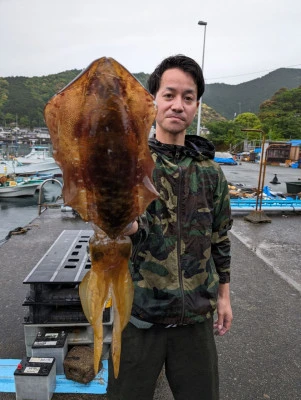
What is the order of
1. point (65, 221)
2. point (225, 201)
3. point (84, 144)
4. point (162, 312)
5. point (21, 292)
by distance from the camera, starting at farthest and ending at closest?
point (65, 221)
point (21, 292)
point (225, 201)
point (162, 312)
point (84, 144)

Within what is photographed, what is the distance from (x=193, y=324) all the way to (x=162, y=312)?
25 cm

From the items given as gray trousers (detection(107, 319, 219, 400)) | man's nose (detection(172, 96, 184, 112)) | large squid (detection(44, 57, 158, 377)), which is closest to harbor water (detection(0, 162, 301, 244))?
gray trousers (detection(107, 319, 219, 400))

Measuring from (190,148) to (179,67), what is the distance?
21.2 inches

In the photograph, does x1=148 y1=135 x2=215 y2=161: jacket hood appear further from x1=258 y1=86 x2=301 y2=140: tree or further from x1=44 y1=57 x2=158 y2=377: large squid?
x1=258 y1=86 x2=301 y2=140: tree

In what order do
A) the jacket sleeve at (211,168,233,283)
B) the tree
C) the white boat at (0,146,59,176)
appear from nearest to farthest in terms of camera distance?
the jacket sleeve at (211,168,233,283), the white boat at (0,146,59,176), the tree

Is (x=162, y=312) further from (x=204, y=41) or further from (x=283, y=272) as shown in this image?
(x=204, y=41)

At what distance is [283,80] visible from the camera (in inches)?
7815

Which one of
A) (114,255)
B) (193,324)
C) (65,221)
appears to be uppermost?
(114,255)

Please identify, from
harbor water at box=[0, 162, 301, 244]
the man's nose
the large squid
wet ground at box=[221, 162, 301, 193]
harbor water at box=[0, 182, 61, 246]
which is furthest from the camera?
wet ground at box=[221, 162, 301, 193]

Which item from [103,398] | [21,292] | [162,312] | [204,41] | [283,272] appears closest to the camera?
[162,312]

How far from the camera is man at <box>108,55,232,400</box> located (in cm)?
206

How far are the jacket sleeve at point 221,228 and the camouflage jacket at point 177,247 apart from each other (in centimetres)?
9

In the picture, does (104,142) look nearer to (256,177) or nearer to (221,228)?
(221,228)

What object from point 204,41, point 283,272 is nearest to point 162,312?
point 283,272
